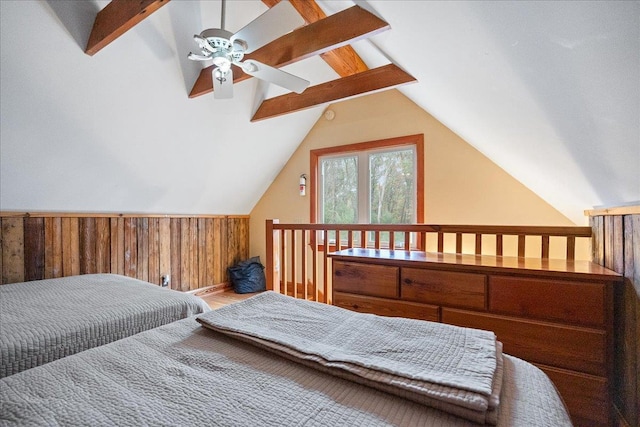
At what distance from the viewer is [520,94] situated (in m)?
1.36

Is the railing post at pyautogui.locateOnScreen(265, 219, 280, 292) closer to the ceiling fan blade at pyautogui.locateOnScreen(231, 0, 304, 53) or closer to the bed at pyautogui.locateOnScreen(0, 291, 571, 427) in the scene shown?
the ceiling fan blade at pyautogui.locateOnScreen(231, 0, 304, 53)

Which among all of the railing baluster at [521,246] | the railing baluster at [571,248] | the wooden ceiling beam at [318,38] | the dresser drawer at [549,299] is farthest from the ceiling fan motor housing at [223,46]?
the railing baluster at [571,248]

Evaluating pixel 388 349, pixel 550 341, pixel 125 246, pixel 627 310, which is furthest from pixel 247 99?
pixel 627 310

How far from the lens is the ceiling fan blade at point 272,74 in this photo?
6.08 feet

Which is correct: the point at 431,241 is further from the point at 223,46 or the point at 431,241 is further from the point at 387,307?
the point at 223,46

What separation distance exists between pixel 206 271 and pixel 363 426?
4.01m

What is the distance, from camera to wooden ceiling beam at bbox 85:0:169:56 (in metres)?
1.63

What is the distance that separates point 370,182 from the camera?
12.1 ft

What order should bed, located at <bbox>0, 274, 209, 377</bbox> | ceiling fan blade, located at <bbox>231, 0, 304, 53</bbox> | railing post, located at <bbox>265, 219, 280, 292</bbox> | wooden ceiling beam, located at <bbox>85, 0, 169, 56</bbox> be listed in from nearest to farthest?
bed, located at <bbox>0, 274, 209, 377</bbox>, ceiling fan blade, located at <bbox>231, 0, 304, 53</bbox>, wooden ceiling beam, located at <bbox>85, 0, 169, 56</bbox>, railing post, located at <bbox>265, 219, 280, 292</bbox>

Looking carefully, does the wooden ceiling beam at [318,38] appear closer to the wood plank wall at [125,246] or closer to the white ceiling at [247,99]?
the white ceiling at [247,99]

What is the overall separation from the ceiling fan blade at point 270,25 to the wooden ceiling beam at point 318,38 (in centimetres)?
35

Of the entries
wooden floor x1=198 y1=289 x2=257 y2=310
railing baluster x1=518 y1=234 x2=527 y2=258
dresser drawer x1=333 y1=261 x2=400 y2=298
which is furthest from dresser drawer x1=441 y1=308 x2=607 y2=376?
wooden floor x1=198 y1=289 x2=257 y2=310

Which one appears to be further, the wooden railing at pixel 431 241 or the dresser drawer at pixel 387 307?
the wooden railing at pixel 431 241

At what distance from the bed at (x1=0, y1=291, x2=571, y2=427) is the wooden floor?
299cm
